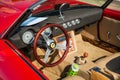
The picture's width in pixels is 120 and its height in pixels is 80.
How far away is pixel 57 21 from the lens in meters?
4.13

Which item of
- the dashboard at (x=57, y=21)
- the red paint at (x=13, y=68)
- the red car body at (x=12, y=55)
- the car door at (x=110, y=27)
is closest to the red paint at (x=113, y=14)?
the car door at (x=110, y=27)

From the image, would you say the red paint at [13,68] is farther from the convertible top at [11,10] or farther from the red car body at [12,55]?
the convertible top at [11,10]

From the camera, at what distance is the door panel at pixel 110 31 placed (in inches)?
179

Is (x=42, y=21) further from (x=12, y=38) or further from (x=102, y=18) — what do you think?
(x=102, y=18)

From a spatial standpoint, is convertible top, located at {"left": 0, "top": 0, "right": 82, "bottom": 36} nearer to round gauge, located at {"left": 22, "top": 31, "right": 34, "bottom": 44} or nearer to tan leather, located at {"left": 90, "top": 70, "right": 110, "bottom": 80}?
round gauge, located at {"left": 22, "top": 31, "right": 34, "bottom": 44}

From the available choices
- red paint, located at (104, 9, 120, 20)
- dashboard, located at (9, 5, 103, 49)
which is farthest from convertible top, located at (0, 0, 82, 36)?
red paint, located at (104, 9, 120, 20)

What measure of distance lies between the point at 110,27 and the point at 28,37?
63.4 inches

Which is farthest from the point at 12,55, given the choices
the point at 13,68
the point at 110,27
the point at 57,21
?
the point at 110,27

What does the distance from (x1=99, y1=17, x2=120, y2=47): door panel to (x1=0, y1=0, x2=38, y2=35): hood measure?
1484mm

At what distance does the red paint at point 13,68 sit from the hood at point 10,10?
0.42m

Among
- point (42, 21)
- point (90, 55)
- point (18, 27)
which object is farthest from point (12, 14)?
point (90, 55)

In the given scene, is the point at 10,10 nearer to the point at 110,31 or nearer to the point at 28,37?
the point at 28,37

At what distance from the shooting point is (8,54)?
3.04m

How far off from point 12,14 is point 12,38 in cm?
31
